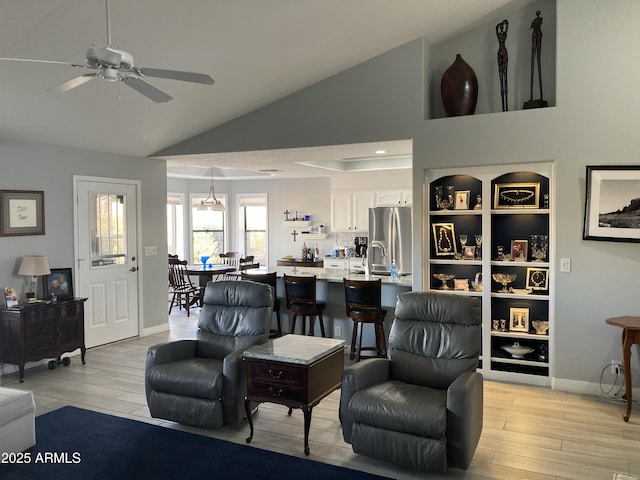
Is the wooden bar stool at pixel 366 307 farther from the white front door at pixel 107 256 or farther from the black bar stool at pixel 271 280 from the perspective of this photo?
the white front door at pixel 107 256

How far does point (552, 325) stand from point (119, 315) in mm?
5120

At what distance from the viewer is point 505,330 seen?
17.1 ft

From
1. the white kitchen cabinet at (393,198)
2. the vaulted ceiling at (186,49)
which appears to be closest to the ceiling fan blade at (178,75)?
the vaulted ceiling at (186,49)

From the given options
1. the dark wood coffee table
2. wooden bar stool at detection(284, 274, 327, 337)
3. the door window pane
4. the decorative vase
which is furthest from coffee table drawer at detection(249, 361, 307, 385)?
the door window pane

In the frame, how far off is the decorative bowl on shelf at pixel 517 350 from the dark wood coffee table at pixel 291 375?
7.28 ft

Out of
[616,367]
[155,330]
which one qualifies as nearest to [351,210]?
[155,330]

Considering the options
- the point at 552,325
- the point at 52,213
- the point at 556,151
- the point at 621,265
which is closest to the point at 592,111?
the point at 556,151

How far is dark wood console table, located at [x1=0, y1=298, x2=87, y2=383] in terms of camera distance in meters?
5.11

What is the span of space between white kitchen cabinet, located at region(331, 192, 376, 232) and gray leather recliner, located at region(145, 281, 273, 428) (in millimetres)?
5307

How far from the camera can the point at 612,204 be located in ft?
14.9

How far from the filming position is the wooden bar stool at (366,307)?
5266 mm

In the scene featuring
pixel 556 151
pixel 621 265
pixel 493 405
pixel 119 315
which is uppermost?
pixel 556 151

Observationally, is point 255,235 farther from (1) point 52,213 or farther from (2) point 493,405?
(2) point 493,405

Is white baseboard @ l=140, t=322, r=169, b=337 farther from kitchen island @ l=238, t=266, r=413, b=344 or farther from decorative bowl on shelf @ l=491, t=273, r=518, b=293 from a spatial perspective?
decorative bowl on shelf @ l=491, t=273, r=518, b=293
